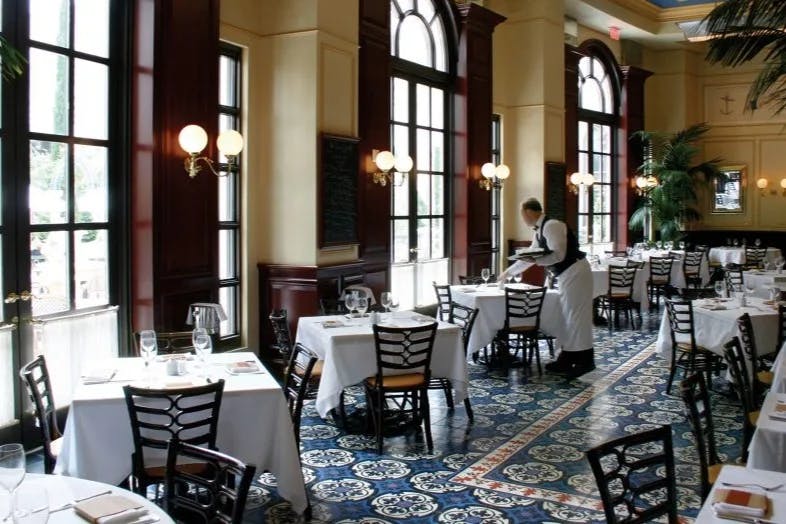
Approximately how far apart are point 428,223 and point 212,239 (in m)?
4.51

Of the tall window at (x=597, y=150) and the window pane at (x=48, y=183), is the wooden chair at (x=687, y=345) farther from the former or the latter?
Result: the tall window at (x=597, y=150)

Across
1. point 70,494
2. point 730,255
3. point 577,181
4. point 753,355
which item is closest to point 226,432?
point 70,494

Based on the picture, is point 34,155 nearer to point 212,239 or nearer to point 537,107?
point 212,239

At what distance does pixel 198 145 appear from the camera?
658cm

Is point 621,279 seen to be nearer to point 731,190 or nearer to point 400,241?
point 400,241

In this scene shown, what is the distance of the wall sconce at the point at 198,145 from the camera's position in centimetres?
654

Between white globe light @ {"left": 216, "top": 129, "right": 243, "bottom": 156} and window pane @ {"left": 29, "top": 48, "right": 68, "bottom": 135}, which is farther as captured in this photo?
white globe light @ {"left": 216, "top": 129, "right": 243, "bottom": 156}

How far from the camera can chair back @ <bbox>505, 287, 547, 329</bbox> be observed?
797cm

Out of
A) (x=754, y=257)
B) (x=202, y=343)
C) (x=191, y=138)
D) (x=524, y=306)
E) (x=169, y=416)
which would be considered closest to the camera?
(x=169, y=416)

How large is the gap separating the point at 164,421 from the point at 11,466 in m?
1.89

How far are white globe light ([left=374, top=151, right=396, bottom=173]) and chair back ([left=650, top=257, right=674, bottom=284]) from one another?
218 inches

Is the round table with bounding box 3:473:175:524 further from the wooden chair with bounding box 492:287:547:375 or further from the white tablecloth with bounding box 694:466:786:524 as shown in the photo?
the wooden chair with bounding box 492:287:547:375

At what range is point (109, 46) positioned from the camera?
6336mm

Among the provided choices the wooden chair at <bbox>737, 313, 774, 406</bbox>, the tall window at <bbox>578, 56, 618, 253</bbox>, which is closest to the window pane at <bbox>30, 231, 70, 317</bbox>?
the wooden chair at <bbox>737, 313, 774, 406</bbox>
